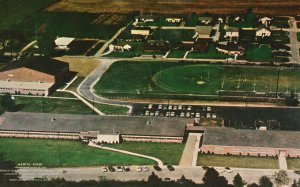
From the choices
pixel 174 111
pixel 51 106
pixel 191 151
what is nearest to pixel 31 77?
pixel 51 106

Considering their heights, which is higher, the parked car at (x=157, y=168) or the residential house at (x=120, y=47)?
the residential house at (x=120, y=47)

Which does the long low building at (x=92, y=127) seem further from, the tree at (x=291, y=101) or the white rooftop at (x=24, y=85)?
the tree at (x=291, y=101)

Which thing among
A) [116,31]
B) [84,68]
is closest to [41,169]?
[84,68]

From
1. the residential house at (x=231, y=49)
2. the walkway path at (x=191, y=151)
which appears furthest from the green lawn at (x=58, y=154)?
the residential house at (x=231, y=49)

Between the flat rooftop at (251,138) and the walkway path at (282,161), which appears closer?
the walkway path at (282,161)

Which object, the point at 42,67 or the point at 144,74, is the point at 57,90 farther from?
the point at 144,74

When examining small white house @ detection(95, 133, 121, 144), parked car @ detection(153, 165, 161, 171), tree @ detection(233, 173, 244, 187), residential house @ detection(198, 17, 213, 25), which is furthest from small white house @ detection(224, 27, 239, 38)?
tree @ detection(233, 173, 244, 187)

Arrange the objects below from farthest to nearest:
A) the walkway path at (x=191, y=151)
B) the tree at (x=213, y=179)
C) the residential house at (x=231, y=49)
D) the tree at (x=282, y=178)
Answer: the residential house at (x=231, y=49), the walkway path at (x=191, y=151), the tree at (x=282, y=178), the tree at (x=213, y=179)
